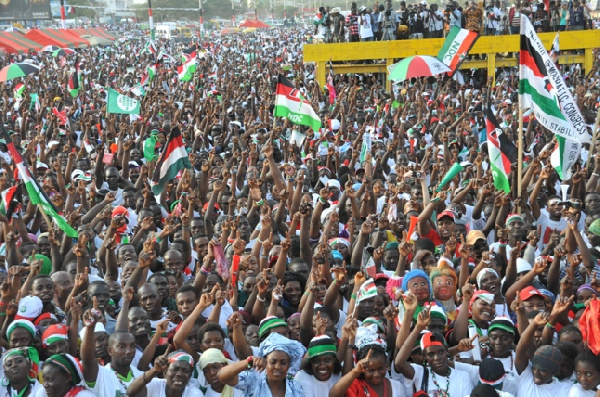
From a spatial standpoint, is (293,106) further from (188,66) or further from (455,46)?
(188,66)

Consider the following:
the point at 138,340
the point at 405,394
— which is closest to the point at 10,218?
the point at 138,340

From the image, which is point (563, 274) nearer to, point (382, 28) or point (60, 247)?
point (60, 247)

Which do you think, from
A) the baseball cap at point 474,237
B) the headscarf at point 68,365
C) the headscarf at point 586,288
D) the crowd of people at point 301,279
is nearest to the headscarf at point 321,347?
the crowd of people at point 301,279

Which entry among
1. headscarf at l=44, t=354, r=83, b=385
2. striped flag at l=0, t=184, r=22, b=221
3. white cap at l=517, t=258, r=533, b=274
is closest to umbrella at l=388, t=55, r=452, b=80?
striped flag at l=0, t=184, r=22, b=221

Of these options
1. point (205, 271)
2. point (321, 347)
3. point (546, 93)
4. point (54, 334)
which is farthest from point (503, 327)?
point (546, 93)

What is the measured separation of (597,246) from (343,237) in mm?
1982

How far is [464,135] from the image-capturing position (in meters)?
11.6

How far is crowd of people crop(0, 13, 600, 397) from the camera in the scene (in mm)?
4805

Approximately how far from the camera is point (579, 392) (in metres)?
4.71

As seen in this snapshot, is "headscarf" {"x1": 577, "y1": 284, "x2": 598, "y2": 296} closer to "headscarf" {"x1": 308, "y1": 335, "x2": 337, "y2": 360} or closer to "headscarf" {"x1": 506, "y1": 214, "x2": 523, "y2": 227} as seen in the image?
"headscarf" {"x1": 506, "y1": 214, "x2": 523, "y2": 227}

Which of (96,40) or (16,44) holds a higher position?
(16,44)

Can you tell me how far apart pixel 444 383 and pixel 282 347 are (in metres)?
0.94

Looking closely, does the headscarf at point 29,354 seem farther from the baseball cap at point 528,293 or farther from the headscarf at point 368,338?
the baseball cap at point 528,293

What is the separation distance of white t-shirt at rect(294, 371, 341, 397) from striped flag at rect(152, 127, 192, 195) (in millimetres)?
4585
